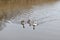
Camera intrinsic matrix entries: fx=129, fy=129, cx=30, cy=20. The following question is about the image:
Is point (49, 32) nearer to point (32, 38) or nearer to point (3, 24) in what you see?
point (32, 38)

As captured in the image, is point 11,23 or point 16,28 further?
point 11,23

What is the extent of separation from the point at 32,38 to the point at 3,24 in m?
0.37

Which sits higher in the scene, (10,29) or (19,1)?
(19,1)

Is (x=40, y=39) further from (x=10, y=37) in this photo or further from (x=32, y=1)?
(x=32, y=1)

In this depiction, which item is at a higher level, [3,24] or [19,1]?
[19,1]

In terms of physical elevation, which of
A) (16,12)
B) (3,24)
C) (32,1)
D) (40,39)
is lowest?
(40,39)

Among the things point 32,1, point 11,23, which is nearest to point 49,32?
point 11,23

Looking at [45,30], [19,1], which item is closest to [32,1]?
[19,1]

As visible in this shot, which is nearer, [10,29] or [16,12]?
[10,29]

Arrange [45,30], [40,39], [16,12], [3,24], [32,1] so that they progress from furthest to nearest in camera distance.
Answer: [32,1], [16,12], [3,24], [45,30], [40,39]

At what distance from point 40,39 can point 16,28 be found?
0.27 m

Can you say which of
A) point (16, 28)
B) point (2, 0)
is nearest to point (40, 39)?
point (16, 28)

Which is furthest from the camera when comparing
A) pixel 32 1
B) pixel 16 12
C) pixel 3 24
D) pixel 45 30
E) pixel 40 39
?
pixel 32 1

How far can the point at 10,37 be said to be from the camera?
95cm
